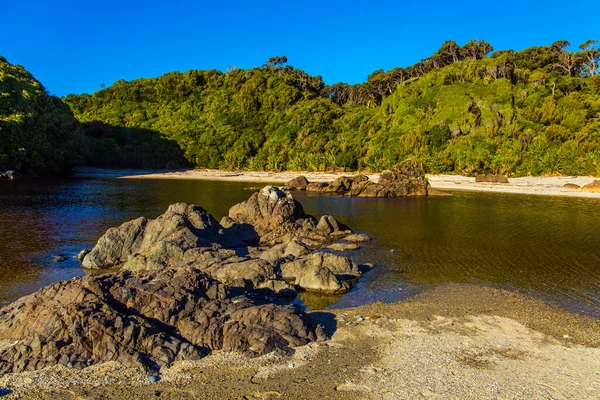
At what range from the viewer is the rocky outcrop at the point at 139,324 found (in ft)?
29.5

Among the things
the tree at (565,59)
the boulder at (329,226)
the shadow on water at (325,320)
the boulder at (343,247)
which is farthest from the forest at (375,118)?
the shadow on water at (325,320)

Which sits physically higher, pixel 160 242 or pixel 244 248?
pixel 160 242

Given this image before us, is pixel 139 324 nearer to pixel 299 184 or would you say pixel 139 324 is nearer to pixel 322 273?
pixel 322 273

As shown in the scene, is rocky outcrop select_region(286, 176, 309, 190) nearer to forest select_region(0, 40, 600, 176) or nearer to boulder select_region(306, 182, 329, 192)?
boulder select_region(306, 182, 329, 192)

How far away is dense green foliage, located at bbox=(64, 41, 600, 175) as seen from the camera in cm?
6594

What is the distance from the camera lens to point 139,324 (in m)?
9.54

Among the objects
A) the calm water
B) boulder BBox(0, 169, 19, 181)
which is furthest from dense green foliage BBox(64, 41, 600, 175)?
boulder BBox(0, 169, 19, 181)

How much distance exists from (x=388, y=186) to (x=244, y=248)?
28.7 metres

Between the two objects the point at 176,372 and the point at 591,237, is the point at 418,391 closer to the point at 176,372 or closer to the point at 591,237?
the point at 176,372

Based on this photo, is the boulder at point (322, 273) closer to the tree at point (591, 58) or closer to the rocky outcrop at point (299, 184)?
the rocky outcrop at point (299, 184)

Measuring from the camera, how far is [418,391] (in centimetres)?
798

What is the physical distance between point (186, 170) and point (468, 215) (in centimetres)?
6328

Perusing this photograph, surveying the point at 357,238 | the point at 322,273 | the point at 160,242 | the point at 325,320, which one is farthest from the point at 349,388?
the point at 357,238

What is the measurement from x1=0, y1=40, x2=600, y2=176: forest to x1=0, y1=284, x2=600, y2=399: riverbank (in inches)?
2049
